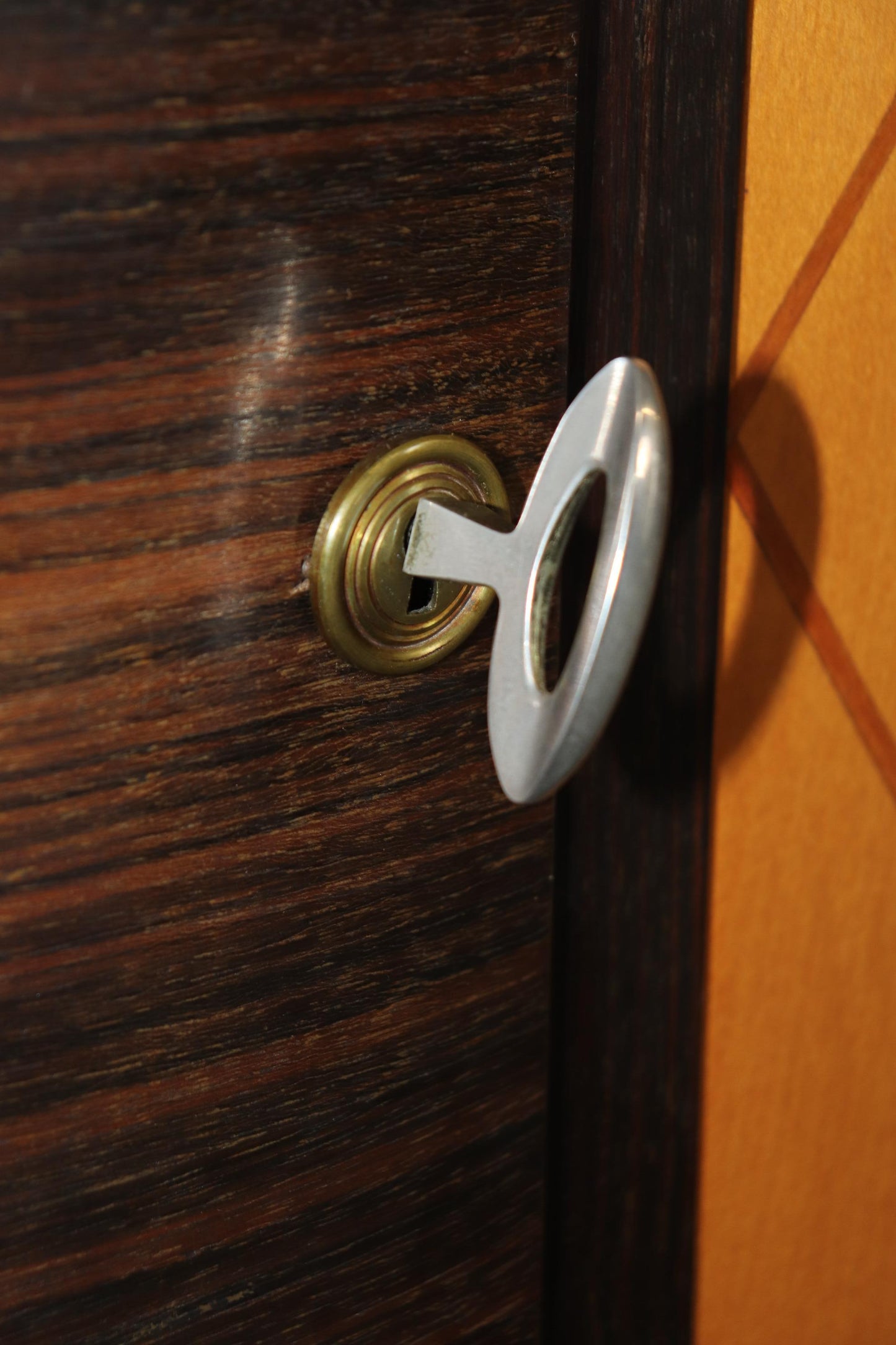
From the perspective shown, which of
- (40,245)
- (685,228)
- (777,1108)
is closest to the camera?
(40,245)

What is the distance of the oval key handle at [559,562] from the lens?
208 millimetres

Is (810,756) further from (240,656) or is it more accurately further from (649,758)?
(240,656)

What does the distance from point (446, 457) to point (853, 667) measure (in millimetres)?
201

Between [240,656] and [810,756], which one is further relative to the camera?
[810,756]

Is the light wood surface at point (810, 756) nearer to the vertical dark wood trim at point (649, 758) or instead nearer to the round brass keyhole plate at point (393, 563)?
the vertical dark wood trim at point (649, 758)

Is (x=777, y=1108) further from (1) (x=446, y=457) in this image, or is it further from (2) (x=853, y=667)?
(1) (x=446, y=457)

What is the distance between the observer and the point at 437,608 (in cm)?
26

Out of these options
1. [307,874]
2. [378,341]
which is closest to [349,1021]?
[307,874]

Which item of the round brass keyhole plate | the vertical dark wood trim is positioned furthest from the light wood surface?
the round brass keyhole plate

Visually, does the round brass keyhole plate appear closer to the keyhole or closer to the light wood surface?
the keyhole

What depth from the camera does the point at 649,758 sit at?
343mm

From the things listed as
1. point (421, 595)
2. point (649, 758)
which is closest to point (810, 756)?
point (649, 758)

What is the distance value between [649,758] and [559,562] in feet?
0.42

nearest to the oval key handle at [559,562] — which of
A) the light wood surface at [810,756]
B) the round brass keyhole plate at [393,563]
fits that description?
the round brass keyhole plate at [393,563]
